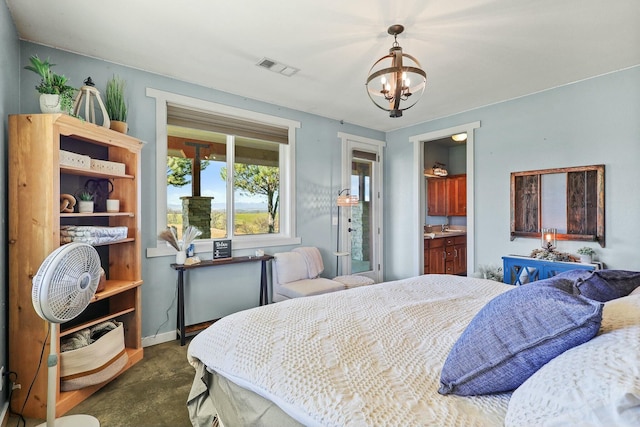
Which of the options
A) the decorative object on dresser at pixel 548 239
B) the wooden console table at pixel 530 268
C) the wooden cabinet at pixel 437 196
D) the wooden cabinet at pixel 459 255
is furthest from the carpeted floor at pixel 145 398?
the wooden cabinet at pixel 437 196

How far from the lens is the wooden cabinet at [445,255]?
5219mm

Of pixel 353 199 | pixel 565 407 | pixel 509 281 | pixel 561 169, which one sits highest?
pixel 561 169

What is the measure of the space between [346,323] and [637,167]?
3.21 metres

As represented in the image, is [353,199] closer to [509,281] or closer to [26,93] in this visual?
[509,281]

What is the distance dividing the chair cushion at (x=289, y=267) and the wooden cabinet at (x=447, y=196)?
3.55 metres

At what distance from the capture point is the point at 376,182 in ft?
16.5

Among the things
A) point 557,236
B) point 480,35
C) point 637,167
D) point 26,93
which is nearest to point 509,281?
point 557,236

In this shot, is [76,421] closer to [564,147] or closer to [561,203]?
[561,203]

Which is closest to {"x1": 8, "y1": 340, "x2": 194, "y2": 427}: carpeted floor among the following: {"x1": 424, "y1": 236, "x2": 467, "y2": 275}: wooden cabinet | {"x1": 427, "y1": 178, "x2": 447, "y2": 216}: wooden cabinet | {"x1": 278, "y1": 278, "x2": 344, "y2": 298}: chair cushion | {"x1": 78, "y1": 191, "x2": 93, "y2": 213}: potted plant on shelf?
{"x1": 278, "y1": 278, "x2": 344, "y2": 298}: chair cushion

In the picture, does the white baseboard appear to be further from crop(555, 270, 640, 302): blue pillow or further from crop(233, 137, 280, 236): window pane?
crop(555, 270, 640, 302): blue pillow

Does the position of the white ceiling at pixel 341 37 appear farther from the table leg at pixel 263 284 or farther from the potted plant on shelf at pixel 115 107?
the table leg at pixel 263 284

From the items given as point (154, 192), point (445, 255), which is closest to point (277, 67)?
point (154, 192)

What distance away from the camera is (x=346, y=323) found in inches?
59.7

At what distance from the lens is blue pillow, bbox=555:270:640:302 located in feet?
4.28
